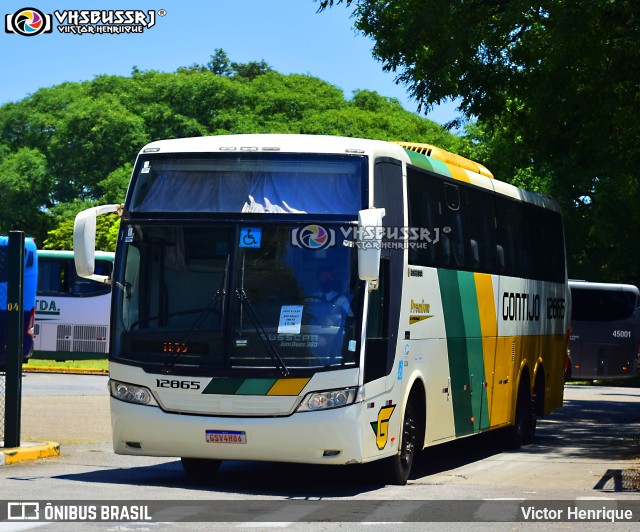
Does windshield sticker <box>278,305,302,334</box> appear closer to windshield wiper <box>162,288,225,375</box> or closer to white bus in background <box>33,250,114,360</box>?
windshield wiper <box>162,288,225,375</box>

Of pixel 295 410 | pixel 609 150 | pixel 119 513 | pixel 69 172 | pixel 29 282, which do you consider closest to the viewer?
pixel 119 513

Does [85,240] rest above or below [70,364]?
above

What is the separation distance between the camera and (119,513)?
415 inches

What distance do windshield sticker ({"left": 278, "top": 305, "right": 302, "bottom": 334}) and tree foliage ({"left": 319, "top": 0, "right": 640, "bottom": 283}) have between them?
27.4 feet

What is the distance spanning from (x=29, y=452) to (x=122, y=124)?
5577 centimetres

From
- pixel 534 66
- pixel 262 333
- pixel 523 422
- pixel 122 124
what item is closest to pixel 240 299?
pixel 262 333

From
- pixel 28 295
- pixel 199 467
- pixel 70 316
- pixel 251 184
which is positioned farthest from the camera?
pixel 70 316

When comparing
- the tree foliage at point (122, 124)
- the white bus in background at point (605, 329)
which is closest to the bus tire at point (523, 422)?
the white bus in background at point (605, 329)

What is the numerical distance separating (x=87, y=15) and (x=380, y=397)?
26.3m

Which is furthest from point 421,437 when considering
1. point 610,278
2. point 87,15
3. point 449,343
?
point 610,278

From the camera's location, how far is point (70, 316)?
1569 inches

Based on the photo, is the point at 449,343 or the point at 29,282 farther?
the point at 29,282

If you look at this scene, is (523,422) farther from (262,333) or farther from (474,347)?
(262,333)

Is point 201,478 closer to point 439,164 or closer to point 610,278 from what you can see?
point 439,164
